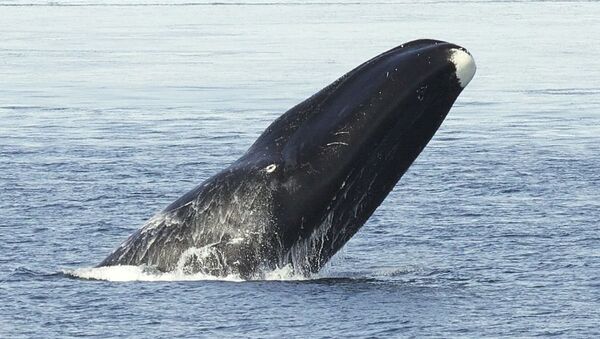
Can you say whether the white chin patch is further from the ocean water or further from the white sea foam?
the white sea foam

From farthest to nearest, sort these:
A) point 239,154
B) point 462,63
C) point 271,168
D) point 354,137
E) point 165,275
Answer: point 239,154 → point 165,275 → point 271,168 → point 354,137 → point 462,63

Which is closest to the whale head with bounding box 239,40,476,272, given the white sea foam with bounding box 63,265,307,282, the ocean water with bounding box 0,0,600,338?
the white sea foam with bounding box 63,265,307,282

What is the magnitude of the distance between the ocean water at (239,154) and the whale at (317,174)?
14.9 inches

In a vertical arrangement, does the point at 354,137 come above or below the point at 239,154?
below

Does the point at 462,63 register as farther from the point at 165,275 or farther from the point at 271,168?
the point at 165,275

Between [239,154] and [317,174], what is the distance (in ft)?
43.4

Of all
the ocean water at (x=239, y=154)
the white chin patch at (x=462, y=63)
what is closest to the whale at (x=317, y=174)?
the white chin patch at (x=462, y=63)

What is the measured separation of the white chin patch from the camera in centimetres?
1442

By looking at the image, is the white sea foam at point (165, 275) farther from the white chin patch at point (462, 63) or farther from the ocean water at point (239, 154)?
the white chin patch at point (462, 63)

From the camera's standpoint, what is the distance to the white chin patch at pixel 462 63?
568 inches

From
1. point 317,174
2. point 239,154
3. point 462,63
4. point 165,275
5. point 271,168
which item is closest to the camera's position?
point 462,63

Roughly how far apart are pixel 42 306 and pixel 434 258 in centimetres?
491

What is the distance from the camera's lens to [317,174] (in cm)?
1481

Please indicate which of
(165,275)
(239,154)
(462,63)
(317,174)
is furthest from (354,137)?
(239,154)
